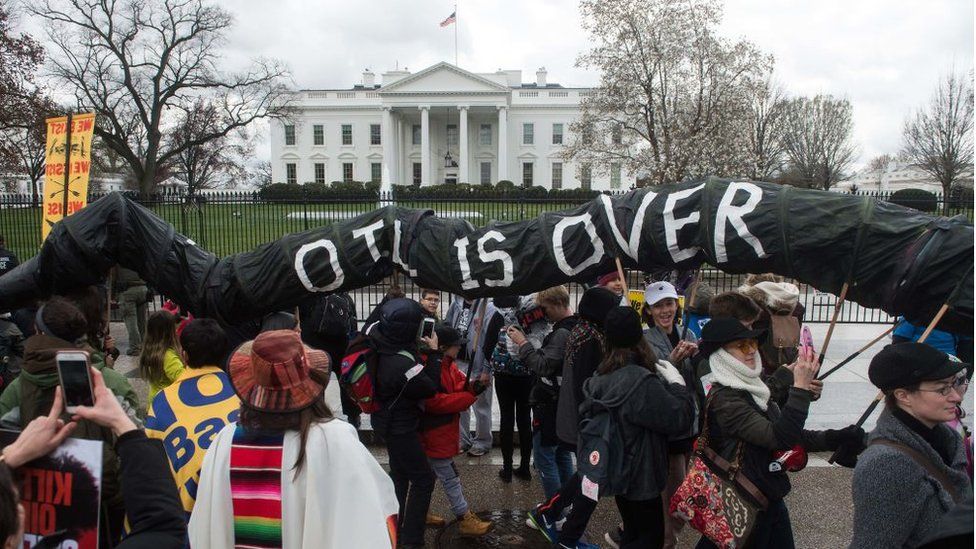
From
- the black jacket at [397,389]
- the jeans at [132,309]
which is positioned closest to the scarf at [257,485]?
the black jacket at [397,389]

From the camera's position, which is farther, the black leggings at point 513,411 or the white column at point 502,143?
the white column at point 502,143

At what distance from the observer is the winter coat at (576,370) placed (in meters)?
3.80

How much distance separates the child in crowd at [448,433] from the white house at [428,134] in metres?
58.4

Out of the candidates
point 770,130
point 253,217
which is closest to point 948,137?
point 770,130

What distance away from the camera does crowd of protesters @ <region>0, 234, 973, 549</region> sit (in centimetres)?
190

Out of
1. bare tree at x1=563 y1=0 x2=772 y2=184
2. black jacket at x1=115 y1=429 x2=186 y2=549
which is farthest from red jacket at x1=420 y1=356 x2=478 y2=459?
bare tree at x1=563 y1=0 x2=772 y2=184

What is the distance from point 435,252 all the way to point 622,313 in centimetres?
102

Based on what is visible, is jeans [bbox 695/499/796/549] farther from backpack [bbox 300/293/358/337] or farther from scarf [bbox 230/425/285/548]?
backpack [bbox 300/293/358/337]

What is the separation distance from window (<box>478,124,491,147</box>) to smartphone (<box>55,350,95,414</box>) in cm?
6547

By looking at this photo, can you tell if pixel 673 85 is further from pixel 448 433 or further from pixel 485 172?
pixel 485 172

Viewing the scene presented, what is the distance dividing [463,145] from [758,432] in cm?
5956

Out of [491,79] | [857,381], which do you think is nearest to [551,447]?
[857,381]

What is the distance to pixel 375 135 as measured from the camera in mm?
64875

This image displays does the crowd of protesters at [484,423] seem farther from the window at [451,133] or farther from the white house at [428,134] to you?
the window at [451,133]
